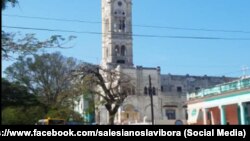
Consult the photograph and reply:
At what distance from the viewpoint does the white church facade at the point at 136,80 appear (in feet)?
219

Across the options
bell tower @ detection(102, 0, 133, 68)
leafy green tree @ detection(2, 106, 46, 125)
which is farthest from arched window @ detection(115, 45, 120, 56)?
leafy green tree @ detection(2, 106, 46, 125)

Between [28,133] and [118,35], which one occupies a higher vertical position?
[118,35]

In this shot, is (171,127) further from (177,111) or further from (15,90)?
(177,111)

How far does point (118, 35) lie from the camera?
8306 cm

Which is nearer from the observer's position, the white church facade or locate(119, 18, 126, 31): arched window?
the white church facade

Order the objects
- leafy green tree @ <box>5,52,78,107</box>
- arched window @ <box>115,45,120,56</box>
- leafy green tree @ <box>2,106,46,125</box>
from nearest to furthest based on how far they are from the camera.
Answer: leafy green tree @ <box>2,106,46,125</box>
leafy green tree @ <box>5,52,78,107</box>
arched window @ <box>115,45,120,56</box>

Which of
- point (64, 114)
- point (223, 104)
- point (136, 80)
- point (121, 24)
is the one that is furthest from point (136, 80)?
point (223, 104)

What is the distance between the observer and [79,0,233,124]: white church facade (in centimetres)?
6675

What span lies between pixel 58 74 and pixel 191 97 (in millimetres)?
18110

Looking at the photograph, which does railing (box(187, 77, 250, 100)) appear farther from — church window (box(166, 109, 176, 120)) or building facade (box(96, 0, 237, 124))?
church window (box(166, 109, 176, 120))

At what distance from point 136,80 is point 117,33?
17308 mm

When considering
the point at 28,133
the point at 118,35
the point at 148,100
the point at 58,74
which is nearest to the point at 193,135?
the point at 28,133

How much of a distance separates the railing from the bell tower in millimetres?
42962

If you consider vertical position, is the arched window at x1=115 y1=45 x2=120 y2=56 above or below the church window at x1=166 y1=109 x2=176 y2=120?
above
